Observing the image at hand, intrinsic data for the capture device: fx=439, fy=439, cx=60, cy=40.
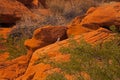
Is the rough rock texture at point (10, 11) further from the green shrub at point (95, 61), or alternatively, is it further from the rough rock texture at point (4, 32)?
the green shrub at point (95, 61)

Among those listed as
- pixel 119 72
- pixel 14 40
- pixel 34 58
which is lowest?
pixel 14 40

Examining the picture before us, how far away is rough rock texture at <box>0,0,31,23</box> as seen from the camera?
17953mm

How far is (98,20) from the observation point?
10.6 metres

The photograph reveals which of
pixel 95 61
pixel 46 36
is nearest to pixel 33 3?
pixel 46 36

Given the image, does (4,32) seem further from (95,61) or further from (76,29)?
(95,61)

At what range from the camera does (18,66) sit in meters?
11.0

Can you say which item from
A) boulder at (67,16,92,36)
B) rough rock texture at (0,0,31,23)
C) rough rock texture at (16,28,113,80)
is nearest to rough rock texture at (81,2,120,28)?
boulder at (67,16,92,36)

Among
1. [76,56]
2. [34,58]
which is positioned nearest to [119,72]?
[76,56]

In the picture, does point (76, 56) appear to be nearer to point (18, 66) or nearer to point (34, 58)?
point (34, 58)

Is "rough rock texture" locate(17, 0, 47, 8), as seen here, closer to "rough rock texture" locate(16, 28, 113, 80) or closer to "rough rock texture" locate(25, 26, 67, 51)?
"rough rock texture" locate(25, 26, 67, 51)

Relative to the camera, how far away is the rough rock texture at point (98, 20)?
33.9ft

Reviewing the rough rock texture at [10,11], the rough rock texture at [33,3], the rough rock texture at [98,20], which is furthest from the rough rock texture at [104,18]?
the rough rock texture at [33,3]

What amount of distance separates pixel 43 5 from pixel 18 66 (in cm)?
1247

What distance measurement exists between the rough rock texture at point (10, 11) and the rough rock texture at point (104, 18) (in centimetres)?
742
